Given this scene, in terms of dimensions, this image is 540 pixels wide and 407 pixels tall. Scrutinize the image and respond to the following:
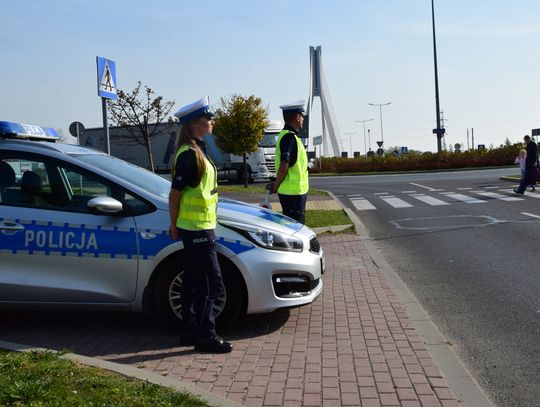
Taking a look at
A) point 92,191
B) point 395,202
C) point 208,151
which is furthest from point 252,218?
point 208,151

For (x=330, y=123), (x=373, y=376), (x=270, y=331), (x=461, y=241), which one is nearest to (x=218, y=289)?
(x=270, y=331)

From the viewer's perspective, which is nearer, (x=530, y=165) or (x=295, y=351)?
(x=295, y=351)

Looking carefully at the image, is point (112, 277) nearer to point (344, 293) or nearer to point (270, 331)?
point (270, 331)

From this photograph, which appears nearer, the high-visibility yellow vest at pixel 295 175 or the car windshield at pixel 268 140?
the high-visibility yellow vest at pixel 295 175

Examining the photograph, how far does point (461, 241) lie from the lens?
35.8 ft

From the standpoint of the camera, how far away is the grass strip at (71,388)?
356 centimetres

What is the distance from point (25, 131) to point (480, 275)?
17.7ft

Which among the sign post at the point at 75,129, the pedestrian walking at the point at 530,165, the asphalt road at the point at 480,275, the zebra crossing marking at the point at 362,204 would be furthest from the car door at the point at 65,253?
the pedestrian walking at the point at 530,165

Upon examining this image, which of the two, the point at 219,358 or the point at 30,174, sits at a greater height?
the point at 30,174

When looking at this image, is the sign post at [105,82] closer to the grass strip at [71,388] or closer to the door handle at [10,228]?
the door handle at [10,228]

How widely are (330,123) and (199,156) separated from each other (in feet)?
206

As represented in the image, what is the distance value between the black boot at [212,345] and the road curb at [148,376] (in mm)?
670

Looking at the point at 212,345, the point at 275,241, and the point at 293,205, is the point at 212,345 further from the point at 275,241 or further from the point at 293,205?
the point at 293,205

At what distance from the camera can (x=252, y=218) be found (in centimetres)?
563
